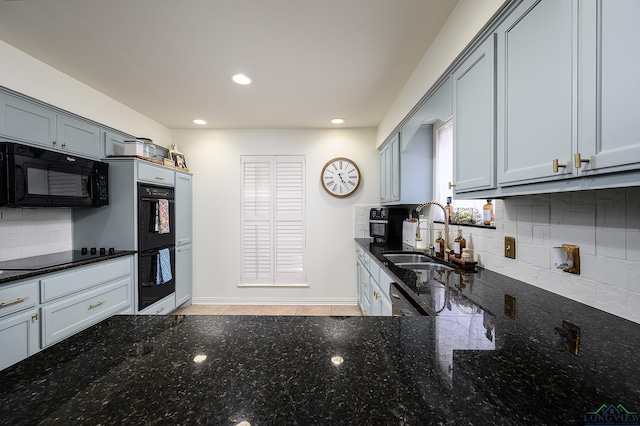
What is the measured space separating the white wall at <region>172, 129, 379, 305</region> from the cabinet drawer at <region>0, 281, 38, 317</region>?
2071 mm

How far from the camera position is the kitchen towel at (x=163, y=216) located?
3082 millimetres

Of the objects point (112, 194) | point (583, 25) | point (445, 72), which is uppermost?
point (445, 72)

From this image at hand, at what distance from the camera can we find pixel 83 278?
2213 mm

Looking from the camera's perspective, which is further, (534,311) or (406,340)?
(534,311)

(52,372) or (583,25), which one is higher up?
(583,25)

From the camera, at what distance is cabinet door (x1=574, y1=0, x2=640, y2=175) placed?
2.27 feet

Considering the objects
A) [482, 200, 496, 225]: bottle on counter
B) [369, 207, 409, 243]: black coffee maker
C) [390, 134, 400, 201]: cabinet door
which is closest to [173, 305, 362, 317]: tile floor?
[369, 207, 409, 243]: black coffee maker

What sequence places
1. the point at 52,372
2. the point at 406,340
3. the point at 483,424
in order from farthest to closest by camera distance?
the point at 406,340 → the point at 52,372 → the point at 483,424

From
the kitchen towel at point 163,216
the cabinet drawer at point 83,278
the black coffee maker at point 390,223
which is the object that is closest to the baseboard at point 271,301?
the black coffee maker at point 390,223

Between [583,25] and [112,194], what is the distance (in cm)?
354

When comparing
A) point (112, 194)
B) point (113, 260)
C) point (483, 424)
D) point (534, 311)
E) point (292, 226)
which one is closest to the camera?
point (483, 424)

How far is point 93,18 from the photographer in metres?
1.70

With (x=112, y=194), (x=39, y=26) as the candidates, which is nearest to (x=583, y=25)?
(x=39, y=26)

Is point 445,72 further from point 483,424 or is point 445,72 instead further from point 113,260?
point 113,260
